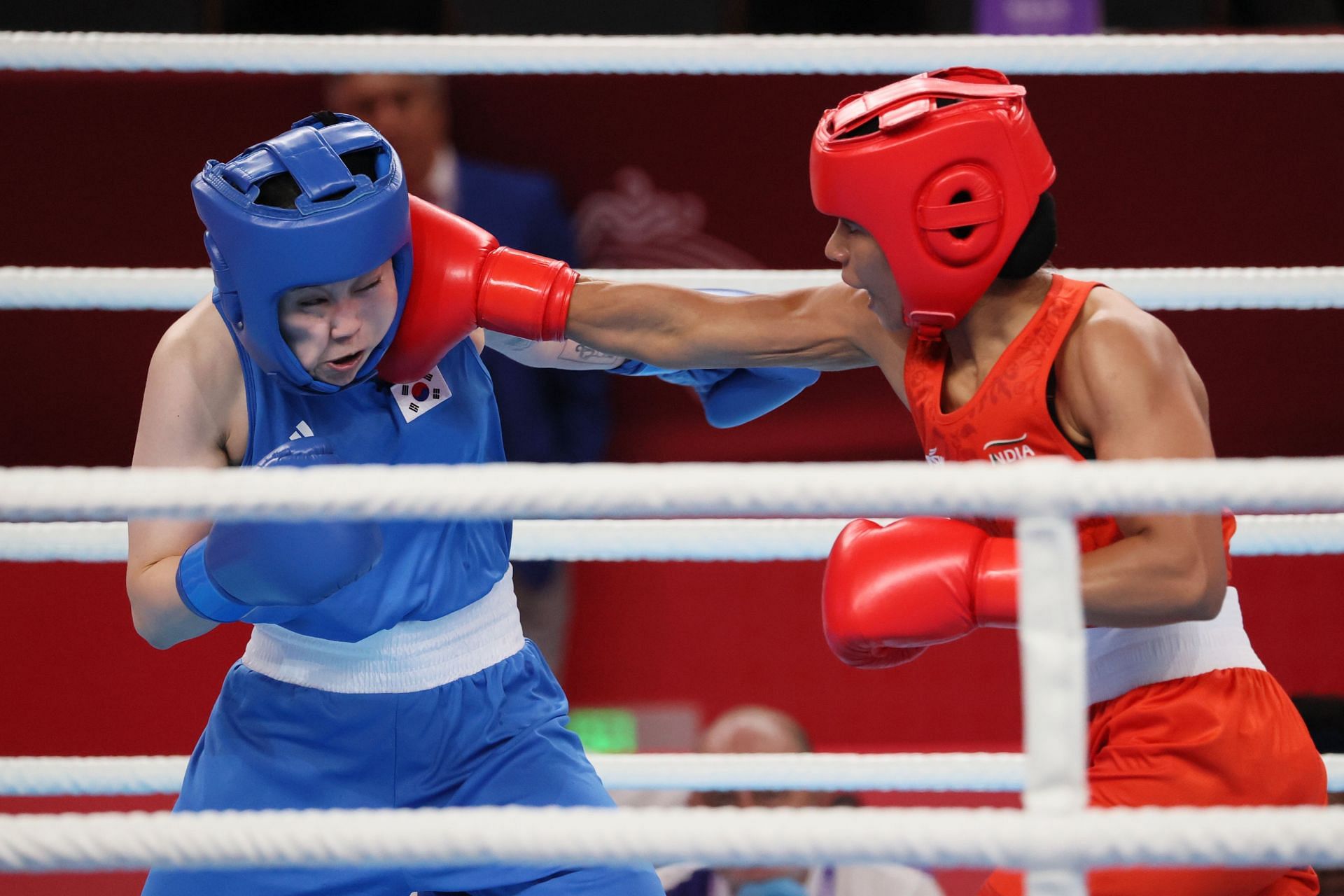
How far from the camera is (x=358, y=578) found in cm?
135

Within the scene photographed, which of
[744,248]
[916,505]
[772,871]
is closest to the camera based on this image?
[916,505]

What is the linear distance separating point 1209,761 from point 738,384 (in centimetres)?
71

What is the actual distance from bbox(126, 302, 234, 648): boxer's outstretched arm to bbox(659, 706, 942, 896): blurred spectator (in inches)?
38.2

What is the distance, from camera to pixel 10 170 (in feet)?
10.4

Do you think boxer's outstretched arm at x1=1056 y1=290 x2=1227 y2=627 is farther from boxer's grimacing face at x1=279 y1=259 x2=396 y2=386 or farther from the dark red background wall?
the dark red background wall

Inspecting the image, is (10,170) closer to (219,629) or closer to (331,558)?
(219,629)

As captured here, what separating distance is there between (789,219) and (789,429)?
525mm

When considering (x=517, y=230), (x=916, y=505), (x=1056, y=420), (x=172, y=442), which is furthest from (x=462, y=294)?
(x=517, y=230)

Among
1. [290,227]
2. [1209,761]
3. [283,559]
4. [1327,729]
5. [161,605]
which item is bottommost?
[1327,729]

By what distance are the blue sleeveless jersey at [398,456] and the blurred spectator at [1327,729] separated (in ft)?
4.57

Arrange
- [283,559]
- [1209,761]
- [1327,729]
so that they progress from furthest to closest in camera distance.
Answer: [1327,729] < [1209,761] < [283,559]

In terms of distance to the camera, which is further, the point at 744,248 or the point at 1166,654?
the point at 744,248

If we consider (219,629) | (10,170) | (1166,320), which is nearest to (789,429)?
(1166,320)

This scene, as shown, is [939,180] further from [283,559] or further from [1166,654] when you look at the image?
[283,559]
